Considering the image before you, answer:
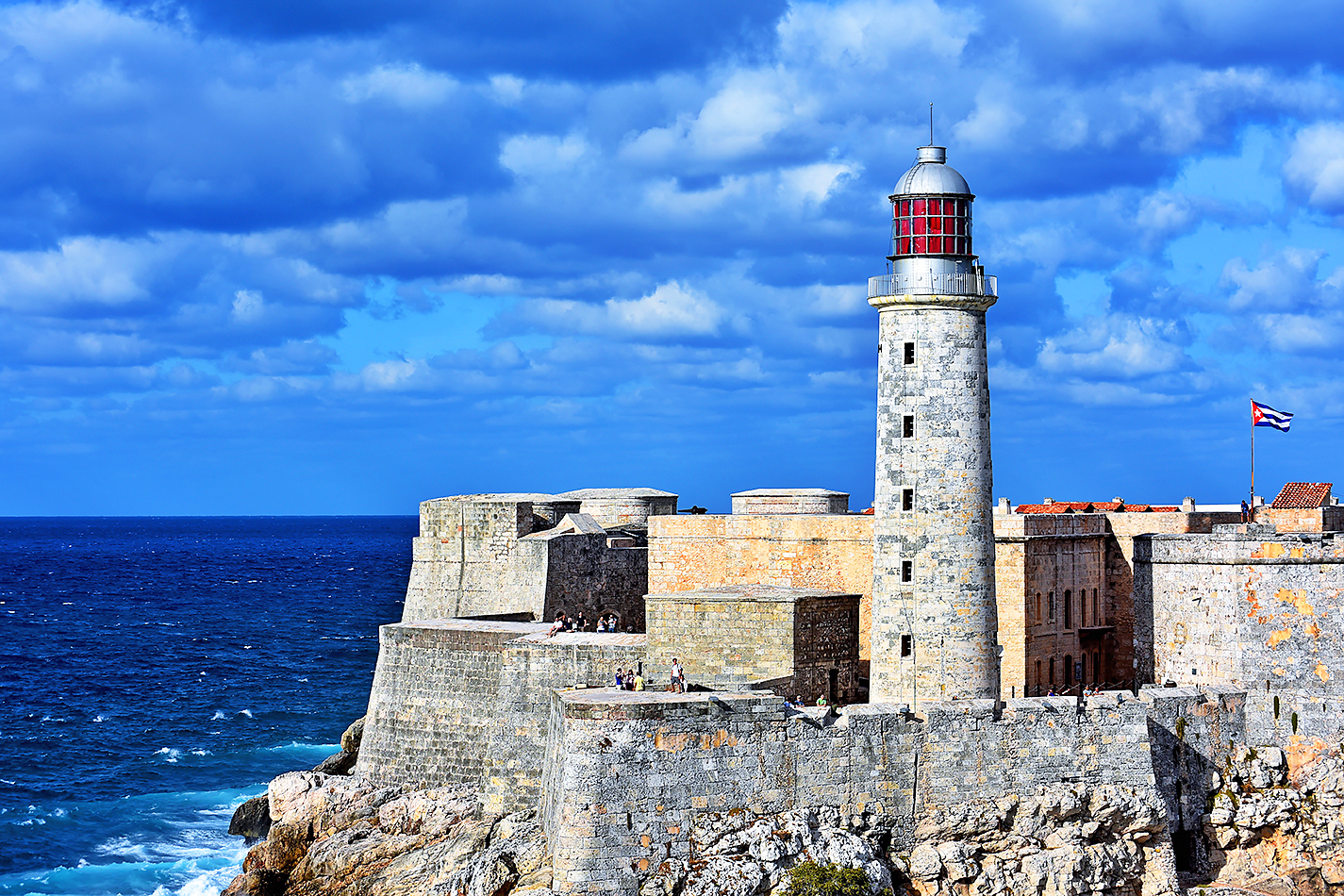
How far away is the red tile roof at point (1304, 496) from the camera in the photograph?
41.1m

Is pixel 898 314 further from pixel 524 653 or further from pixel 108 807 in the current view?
pixel 108 807

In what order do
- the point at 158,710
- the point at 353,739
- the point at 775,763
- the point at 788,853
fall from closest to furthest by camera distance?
the point at 788,853
the point at 775,763
the point at 353,739
the point at 158,710

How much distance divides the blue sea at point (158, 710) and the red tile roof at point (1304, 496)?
90.0ft

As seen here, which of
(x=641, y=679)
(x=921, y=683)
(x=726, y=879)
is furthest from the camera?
(x=921, y=683)

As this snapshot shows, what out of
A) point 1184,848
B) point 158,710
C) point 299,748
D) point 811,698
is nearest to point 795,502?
point 811,698

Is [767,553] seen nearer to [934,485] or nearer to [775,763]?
[934,485]

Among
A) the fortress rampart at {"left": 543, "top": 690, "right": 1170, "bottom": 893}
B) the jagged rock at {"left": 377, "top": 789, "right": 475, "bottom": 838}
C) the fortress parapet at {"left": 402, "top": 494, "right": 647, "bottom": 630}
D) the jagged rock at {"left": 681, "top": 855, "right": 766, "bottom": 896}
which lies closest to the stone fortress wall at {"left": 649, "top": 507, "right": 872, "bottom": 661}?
the fortress parapet at {"left": 402, "top": 494, "right": 647, "bottom": 630}

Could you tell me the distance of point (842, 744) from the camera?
2858 centimetres

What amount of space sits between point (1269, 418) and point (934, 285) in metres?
13.6

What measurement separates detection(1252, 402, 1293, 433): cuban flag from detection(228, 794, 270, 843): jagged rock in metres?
26.2

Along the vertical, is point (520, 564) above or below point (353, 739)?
above

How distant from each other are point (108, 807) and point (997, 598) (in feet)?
81.4

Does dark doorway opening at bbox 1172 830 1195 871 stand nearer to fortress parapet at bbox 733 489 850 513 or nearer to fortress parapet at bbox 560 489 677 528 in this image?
fortress parapet at bbox 733 489 850 513

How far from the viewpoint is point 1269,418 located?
40344 mm
